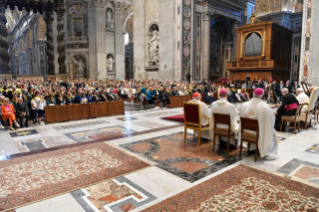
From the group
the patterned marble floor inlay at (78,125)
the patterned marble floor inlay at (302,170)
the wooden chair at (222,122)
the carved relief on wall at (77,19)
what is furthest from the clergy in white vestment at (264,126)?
the carved relief on wall at (77,19)

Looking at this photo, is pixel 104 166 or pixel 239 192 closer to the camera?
pixel 239 192

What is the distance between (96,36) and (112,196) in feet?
81.6

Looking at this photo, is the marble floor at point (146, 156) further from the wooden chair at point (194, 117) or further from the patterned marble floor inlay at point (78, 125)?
the wooden chair at point (194, 117)

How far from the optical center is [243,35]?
22.0 meters

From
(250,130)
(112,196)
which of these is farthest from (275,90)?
(112,196)

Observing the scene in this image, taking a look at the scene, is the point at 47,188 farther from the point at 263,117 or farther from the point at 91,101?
the point at 91,101

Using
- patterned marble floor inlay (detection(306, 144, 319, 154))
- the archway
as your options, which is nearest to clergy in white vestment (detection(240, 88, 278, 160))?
patterned marble floor inlay (detection(306, 144, 319, 154))

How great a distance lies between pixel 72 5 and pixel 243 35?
18.6m

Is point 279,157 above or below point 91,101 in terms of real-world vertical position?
below

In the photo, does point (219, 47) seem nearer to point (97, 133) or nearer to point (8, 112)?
point (97, 133)

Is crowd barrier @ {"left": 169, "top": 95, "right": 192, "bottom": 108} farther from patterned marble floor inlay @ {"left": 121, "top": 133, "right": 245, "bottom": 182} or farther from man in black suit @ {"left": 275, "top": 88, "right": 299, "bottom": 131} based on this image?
man in black suit @ {"left": 275, "top": 88, "right": 299, "bottom": 131}

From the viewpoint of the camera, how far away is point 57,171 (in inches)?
182

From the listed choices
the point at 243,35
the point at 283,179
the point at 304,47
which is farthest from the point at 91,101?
the point at 243,35

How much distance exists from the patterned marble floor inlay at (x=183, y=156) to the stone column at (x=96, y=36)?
21.4 meters
